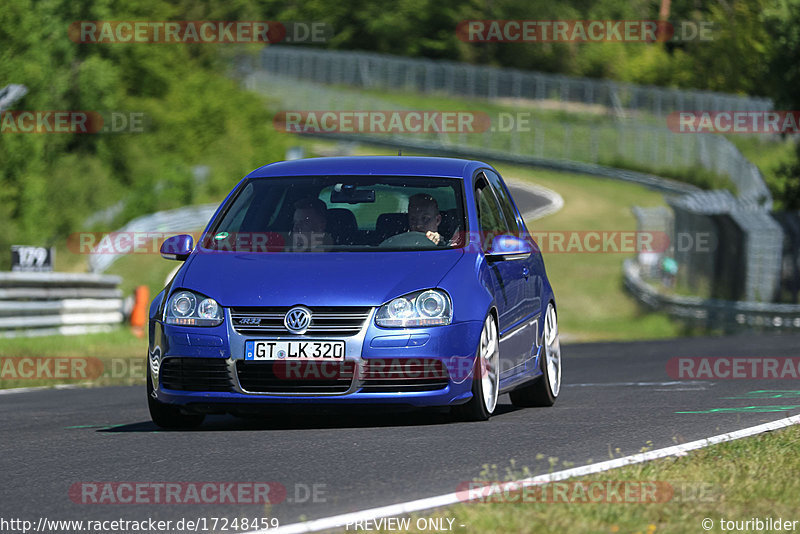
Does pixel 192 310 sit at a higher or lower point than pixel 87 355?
higher

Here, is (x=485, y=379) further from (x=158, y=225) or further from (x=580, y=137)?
(x=580, y=137)

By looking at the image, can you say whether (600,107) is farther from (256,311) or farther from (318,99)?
(256,311)

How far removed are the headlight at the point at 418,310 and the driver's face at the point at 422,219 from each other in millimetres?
894

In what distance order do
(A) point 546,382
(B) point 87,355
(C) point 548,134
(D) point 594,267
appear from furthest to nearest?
(C) point 548,134 < (D) point 594,267 < (B) point 87,355 < (A) point 546,382

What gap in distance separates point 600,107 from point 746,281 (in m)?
56.9

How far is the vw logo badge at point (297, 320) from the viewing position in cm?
874

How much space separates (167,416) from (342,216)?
1.73 metres

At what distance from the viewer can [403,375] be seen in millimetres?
8891
